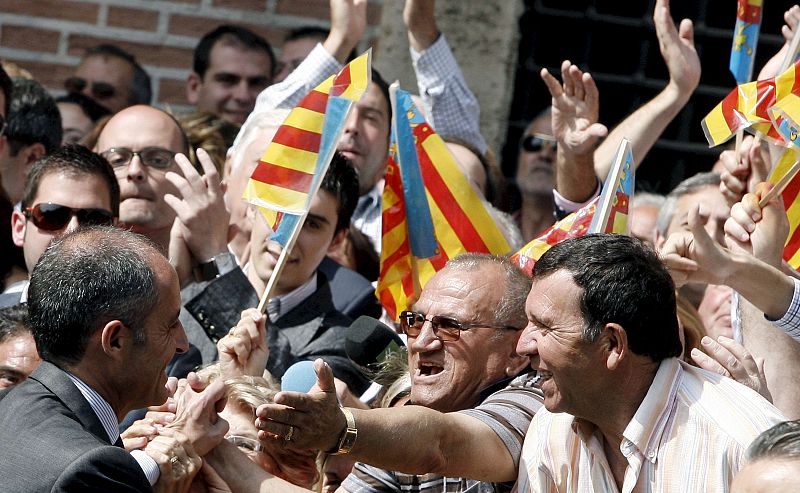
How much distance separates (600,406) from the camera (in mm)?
3174

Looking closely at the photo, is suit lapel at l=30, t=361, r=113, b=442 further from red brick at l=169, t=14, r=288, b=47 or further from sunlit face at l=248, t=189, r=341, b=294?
red brick at l=169, t=14, r=288, b=47

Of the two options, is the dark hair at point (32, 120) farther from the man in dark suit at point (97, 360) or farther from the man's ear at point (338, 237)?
the man in dark suit at point (97, 360)

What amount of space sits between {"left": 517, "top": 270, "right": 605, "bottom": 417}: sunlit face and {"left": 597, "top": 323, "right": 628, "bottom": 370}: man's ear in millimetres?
17

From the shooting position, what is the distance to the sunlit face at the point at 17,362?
3758 millimetres

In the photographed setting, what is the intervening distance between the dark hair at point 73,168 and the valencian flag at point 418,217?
0.90 meters

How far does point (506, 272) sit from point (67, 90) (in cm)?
354

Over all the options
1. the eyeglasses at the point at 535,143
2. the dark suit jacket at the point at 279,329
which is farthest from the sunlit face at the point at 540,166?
the dark suit jacket at the point at 279,329

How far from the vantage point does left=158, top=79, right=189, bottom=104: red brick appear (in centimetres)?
679

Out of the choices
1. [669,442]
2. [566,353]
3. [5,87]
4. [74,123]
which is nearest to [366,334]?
[566,353]

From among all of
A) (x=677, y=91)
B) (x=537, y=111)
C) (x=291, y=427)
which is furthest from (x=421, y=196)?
(x=537, y=111)

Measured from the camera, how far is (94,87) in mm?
6500

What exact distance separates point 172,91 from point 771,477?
4.83m

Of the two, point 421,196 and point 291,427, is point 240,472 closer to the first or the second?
point 291,427

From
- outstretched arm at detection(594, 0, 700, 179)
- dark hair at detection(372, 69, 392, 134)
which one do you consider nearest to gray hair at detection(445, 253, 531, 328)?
outstretched arm at detection(594, 0, 700, 179)
